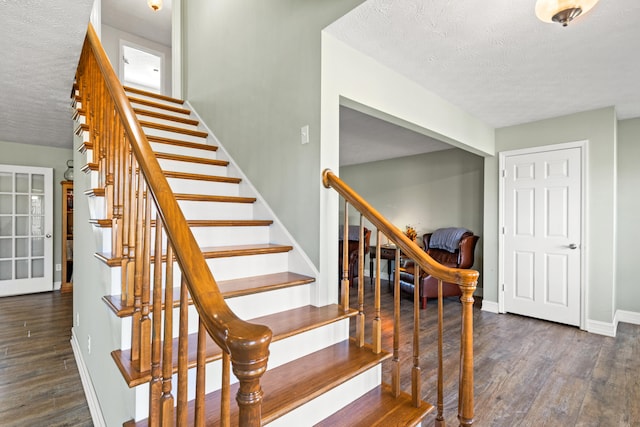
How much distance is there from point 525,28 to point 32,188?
6.35 meters

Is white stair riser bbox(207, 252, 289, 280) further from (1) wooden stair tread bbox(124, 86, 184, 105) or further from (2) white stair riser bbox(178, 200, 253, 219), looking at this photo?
(1) wooden stair tread bbox(124, 86, 184, 105)

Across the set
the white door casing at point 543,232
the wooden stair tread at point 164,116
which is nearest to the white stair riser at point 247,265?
the wooden stair tread at point 164,116

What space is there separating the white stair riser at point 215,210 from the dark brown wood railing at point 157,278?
62 centimetres

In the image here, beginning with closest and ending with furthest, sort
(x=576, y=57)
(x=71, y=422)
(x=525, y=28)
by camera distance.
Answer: (x=71, y=422) < (x=525, y=28) < (x=576, y=57)

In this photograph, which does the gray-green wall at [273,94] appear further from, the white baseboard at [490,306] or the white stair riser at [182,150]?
the white baseboard at [490,306]

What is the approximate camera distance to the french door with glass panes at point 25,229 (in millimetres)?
4598

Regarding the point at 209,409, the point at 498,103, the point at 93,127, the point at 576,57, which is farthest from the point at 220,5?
the point at 209,409

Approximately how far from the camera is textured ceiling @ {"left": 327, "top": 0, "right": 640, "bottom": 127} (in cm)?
190

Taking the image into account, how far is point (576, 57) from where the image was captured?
7.91ft

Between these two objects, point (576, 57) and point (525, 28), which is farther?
point (576, 57)

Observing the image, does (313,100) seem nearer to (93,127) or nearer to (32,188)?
(93,127)

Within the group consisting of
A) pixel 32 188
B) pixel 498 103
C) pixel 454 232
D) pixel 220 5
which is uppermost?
pixel 220 5

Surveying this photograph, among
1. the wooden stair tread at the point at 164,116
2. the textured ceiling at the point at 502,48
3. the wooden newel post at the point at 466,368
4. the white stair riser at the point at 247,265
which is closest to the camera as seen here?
the wooden newel post at the point at 466,368

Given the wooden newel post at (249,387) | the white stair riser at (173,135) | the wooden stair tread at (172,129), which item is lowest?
the wooden newel post at (249,387)
